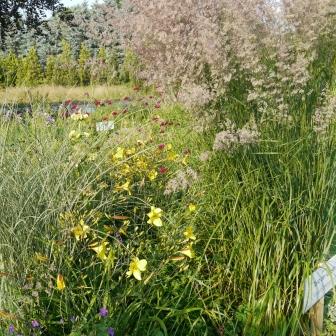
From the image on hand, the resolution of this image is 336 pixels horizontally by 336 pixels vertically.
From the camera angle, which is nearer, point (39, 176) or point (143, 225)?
point (39, 176)

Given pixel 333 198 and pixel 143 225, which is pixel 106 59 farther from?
pixel 333 198

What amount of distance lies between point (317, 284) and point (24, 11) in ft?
40.4

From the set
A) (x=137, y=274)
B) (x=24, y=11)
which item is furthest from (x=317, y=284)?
(x=24, y=11)

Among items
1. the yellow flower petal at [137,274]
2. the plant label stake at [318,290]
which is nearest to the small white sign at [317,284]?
the plant label stake at [318,290]

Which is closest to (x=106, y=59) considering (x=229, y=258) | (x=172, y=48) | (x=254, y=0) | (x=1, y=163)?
(x=172, y=48)

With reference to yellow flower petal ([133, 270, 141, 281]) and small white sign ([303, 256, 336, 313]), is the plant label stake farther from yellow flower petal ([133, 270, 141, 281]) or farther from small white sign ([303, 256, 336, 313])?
yellow flower petal ([133, 270, 141, 281])

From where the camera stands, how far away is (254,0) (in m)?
2.61

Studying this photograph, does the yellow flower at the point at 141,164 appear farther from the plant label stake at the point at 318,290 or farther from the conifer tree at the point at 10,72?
the plant label stake at the point at 318,290

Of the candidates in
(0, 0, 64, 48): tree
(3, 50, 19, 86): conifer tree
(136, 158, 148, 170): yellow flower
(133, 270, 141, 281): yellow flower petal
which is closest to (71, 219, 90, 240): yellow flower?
(133, 270, 141, 281): yellow flower petal

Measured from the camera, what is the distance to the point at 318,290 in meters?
2.16

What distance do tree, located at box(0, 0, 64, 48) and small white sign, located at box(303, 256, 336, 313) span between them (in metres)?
11.6

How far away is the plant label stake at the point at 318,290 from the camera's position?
2.12 metres

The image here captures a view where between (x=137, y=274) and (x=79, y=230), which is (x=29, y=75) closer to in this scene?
(x=79, y=230)

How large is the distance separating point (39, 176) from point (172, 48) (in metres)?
1.07
